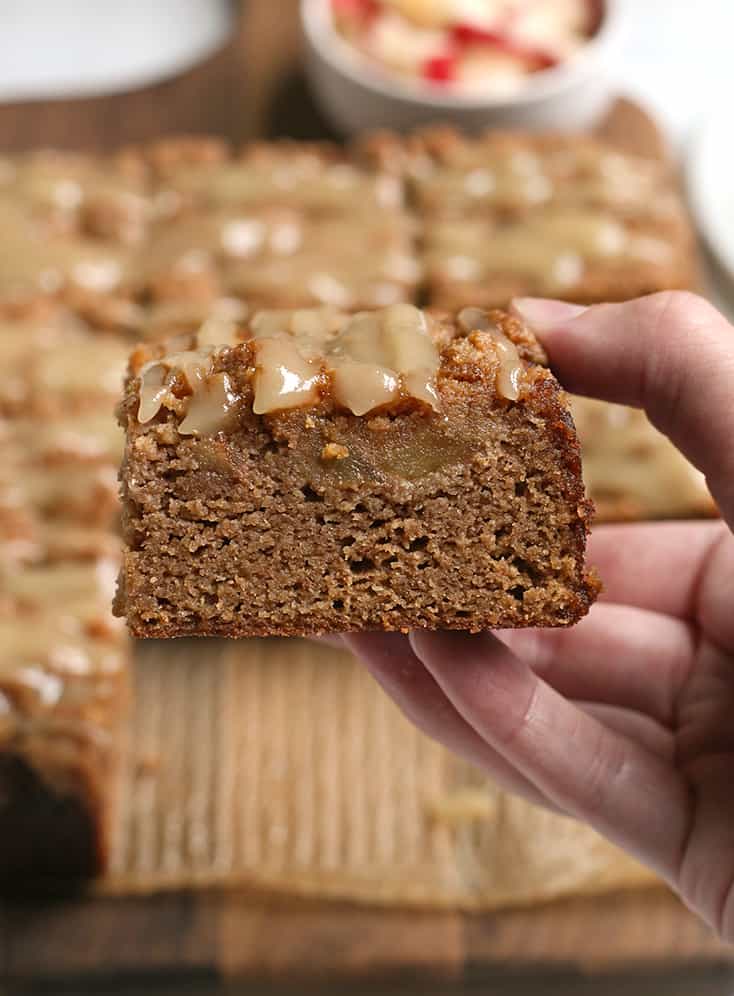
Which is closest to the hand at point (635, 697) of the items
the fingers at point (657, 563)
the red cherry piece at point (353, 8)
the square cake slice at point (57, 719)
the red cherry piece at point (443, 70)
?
the fingers at point (657, 563)

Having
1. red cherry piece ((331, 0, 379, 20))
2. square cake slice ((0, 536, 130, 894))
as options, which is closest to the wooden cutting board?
square cake slice ((0, 536, 130, 894))

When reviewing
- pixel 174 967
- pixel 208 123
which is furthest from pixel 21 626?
pixel 208 123

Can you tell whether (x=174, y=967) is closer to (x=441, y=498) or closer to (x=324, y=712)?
(x=324, y=712)

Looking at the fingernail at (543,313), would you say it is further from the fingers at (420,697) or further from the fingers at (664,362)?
the fingers at (420,697)

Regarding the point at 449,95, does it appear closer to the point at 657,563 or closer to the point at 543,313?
the point at 657,563

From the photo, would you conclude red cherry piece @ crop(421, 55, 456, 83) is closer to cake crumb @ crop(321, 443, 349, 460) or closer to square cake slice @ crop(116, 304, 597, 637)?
square cake slice @ crop(116, 304, 597, 637)
